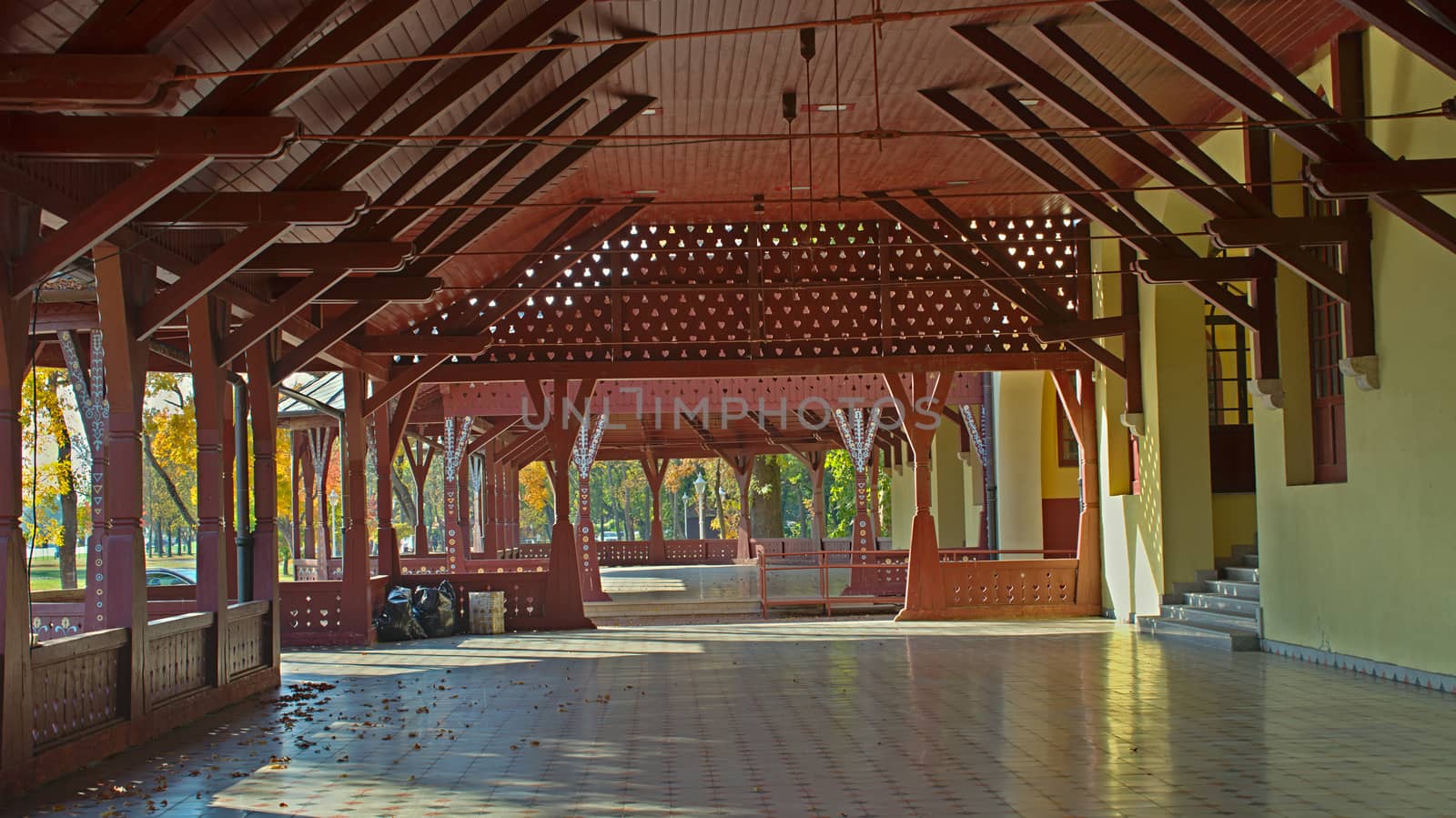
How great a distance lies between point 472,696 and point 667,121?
510 cm

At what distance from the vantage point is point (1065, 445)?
18641 millimetres

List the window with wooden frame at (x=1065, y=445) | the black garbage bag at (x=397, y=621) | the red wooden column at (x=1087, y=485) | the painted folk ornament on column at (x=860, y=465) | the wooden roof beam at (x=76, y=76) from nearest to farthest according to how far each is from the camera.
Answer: the wooden roof beam at (x=76, y=76) → the black garbage bag at (x=397, y=621) → the red wooden column at (x=1087, y=485) → the window with wooden frame at (x=1065, y=445) → the painted folk ornament on column at (x=860, y=465)

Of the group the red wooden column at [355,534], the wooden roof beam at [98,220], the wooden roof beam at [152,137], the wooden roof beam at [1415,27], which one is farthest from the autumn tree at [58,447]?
the wooden roof beam at [1415,27]

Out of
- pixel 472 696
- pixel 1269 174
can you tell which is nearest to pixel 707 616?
pixel 472 696

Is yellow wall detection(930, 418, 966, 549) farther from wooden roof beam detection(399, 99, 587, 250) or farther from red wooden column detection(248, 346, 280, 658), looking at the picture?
red wooden column detection(248, 346, 280, 658)

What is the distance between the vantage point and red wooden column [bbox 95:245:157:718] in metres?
7.87

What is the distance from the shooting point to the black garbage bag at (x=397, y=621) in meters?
14.7

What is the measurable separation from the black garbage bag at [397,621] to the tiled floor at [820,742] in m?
2.83

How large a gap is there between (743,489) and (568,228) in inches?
780

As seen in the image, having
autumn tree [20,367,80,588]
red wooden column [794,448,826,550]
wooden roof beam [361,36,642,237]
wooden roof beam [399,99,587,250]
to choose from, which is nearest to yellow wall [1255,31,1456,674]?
wooden roof beam [361,36,642,237]

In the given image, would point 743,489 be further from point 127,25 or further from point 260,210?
point 127,25

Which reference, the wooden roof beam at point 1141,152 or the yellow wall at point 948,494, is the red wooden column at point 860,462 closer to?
the yellow wall at point 948,494

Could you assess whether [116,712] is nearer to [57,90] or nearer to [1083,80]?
[57,90]

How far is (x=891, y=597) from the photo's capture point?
60.0 ft
